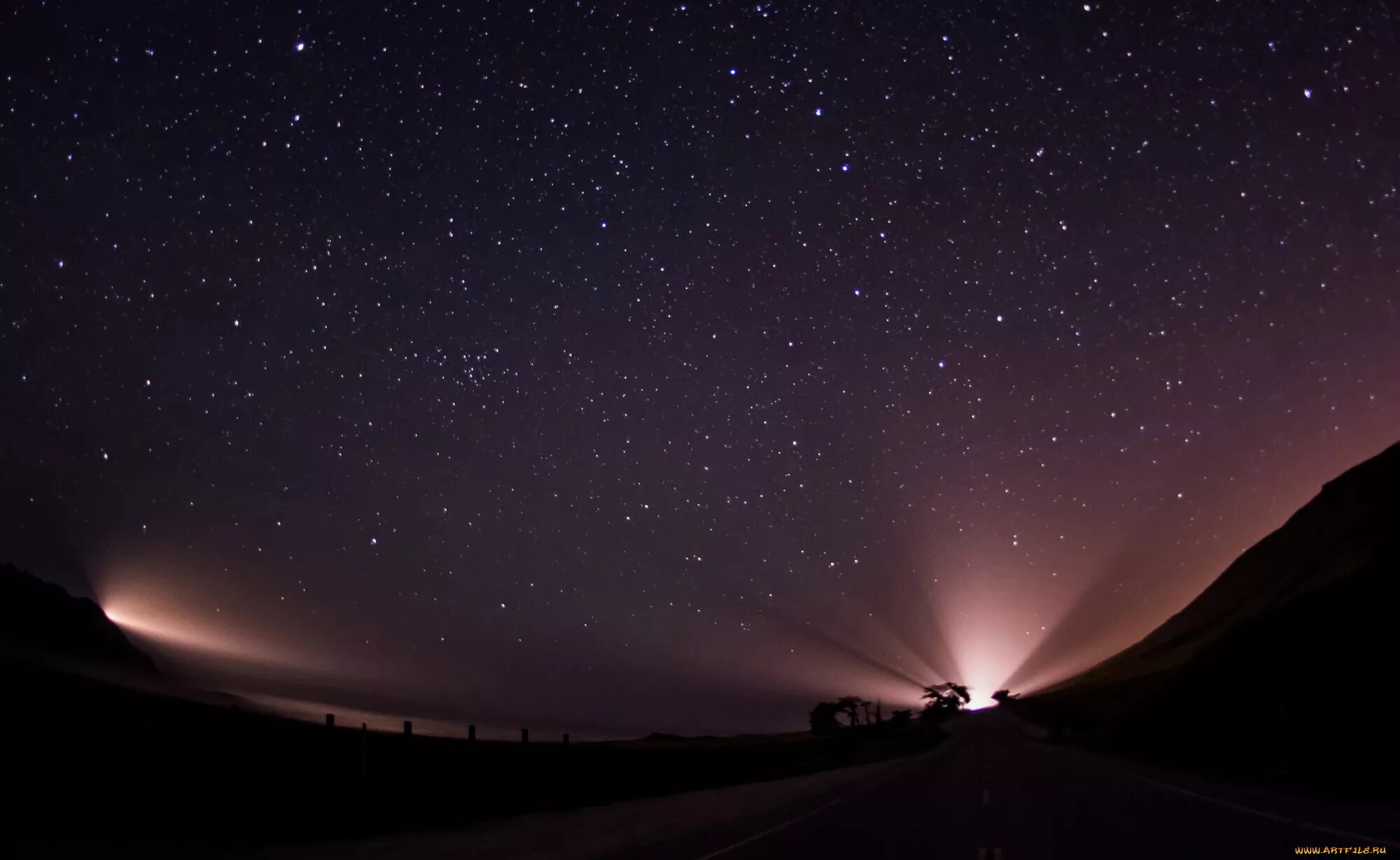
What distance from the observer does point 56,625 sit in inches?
3076

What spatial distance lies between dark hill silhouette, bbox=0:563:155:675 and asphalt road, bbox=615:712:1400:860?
176 ft

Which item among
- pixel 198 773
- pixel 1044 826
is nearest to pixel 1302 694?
pixel 1044 826

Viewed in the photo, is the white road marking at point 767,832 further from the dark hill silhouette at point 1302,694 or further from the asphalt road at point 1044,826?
the dark hill silhouette at point 1302,694

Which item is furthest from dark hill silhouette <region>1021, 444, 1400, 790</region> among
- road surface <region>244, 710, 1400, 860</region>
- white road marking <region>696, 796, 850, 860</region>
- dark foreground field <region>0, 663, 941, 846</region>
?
dark foreground field <region>0, 663, 941, 846</region>

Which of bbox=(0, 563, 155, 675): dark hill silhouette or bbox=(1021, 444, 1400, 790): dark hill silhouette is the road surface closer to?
bbox=(1021, 444, 1400, 790): dark hill silhouette

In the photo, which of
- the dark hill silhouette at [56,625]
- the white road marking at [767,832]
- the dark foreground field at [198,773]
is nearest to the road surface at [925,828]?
the white road marking at [767,832]

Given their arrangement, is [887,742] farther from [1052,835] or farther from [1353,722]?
[1052,835]

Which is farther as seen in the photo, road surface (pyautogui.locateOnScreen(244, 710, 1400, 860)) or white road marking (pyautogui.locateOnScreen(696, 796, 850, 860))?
white road marking (pyautogui.locateOnScreen(696, 796, 850, 860))

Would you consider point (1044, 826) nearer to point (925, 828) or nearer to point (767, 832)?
point (925, 828)

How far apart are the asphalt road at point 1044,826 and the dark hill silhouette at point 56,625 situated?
176 feet

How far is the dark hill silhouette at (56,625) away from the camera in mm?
67625

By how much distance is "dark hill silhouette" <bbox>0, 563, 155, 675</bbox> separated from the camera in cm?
6762

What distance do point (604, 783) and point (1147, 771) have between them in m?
19.3

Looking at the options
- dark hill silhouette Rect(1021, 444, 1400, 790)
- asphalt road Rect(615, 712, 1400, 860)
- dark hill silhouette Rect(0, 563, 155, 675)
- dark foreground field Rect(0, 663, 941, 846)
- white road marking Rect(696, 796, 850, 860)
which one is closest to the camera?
dark foreground field Rect(0, 663, 941, 846)
